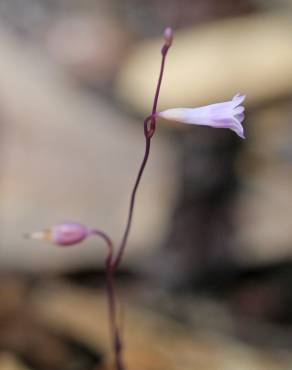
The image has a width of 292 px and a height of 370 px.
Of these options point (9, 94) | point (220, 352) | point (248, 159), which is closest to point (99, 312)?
point (220, 352)

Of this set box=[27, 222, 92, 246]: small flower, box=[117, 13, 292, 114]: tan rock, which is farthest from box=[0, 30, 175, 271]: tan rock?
box=[27, 222, 92, 246]: small flower

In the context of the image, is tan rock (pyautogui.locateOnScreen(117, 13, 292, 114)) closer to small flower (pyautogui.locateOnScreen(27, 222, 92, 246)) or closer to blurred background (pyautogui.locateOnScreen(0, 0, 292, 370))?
blurred background (pyautogui.locateOnScreen(0, 0, 292, 370))

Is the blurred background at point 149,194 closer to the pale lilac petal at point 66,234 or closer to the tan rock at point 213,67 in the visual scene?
the tan rock at point 213,67

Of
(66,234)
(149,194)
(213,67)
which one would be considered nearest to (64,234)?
(66,234)

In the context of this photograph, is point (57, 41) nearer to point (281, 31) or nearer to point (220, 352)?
point (281, 31)

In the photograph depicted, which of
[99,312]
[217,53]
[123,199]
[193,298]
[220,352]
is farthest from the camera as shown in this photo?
[217,53]

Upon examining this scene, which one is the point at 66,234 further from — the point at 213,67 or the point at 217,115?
the point at 213,67

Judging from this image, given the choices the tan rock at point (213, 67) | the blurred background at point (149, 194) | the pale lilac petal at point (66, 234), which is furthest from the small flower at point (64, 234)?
the tan rock at point (213, 67)
